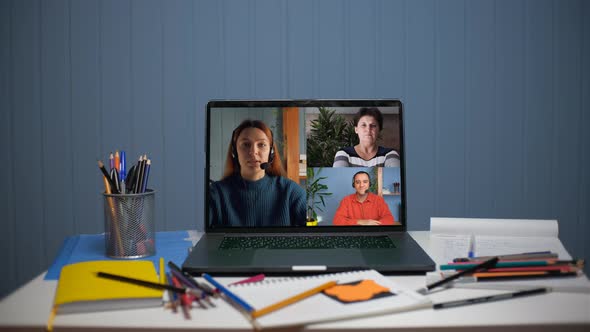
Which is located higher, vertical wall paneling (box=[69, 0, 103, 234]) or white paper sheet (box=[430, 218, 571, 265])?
vertical wall paneling (box=[69, 0, 103, 234])

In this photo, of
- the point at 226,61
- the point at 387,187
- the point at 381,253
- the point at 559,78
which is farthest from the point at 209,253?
the point at 559,78

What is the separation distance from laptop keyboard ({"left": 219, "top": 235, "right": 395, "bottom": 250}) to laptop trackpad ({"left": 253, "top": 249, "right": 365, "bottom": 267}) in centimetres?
4

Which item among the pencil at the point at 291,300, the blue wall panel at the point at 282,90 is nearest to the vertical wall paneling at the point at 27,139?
the blue wall panel at the point at 282,90

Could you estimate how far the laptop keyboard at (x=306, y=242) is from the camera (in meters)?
1.11

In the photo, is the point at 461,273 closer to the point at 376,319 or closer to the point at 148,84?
the point at 376,319

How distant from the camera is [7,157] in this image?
150 cm

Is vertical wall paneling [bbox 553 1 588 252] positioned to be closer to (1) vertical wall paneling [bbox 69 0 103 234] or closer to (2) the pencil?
(2) the pencil

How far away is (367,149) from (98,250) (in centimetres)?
64

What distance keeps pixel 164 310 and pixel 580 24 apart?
1374 mm

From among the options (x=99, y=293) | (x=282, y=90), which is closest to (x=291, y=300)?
(x=99, y=293)

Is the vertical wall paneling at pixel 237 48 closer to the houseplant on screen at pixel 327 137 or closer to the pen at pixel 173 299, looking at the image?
the houseplant on screen at pixel 327 137

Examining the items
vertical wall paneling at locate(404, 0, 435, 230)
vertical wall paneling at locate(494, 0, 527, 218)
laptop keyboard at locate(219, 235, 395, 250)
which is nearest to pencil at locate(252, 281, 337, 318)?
laptop keyboard at locate(219, 235, 395, 250)

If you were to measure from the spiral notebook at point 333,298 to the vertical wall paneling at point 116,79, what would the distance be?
2.62ft

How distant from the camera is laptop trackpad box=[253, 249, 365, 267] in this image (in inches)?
38.4
